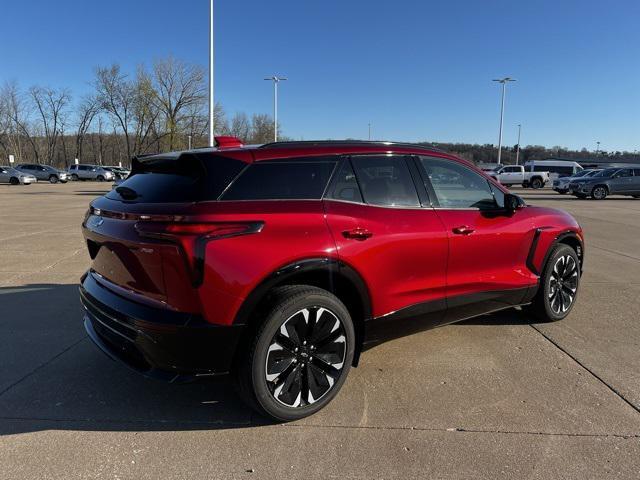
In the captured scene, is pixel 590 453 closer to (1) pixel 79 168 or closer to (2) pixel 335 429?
(2) pixel 335 429

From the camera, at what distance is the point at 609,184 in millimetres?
26391

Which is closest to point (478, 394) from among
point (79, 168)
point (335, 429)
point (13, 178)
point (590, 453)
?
point (590, 453)

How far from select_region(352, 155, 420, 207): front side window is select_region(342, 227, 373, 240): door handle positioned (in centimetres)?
27

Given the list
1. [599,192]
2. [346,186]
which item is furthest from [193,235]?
[599,192]

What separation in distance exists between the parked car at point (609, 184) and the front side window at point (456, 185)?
25.9 m

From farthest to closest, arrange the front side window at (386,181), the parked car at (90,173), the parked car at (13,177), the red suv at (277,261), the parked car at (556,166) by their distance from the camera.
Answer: the parked car at (90,173) → the parked car at (556,166) → the parked car at (13,177) → the front side window at (386,181) → the red suv at (277,261)

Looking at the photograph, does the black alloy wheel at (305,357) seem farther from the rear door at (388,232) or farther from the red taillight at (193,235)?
the red taillight at (193,235)

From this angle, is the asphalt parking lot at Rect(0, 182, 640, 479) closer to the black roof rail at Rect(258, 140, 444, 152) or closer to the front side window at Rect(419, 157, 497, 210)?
the front side window at Rect(419, 157, 497, 210)

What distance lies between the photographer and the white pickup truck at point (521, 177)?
41.2 metres

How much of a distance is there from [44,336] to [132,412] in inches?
74.3

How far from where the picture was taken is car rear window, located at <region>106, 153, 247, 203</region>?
2.85 metres

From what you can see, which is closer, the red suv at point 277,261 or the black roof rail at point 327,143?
the red suv at point 277,261

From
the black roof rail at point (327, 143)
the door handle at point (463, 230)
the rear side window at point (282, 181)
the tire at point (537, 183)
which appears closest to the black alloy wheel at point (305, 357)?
the rear side window at point (282, 181)

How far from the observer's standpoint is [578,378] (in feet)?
12.1
